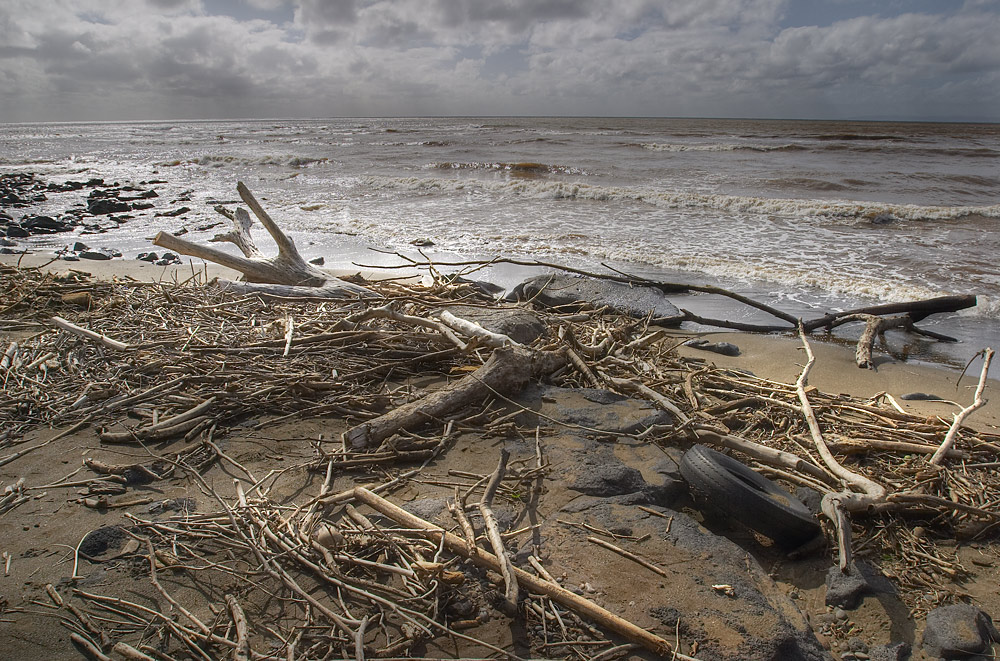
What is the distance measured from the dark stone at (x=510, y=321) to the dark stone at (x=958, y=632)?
9.79 feet

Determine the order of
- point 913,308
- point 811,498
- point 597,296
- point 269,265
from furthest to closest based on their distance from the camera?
point 597,296 < point 913,308 < point 269,265 < point 811,498

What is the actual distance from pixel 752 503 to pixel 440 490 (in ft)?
4.97

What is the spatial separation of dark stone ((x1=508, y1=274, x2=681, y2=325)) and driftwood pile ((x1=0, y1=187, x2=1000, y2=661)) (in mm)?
552

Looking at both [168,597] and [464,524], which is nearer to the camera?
[168,597]

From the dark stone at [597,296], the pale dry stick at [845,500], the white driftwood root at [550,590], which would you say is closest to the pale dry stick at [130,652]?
the white driftwood root at [550,590]

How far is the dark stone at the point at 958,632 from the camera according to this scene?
2232mm

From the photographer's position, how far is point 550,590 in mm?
2133

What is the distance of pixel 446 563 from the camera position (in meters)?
2.26

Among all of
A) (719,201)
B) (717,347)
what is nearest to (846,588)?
(717,347)

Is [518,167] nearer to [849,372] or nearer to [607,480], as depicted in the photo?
[849,372]

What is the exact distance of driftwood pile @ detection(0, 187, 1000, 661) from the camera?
211cm

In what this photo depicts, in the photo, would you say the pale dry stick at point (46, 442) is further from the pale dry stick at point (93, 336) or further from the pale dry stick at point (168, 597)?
the pale dry stick at point (168, 597)

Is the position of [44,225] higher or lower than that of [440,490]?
higher

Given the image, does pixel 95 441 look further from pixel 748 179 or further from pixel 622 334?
pixel 748 179
